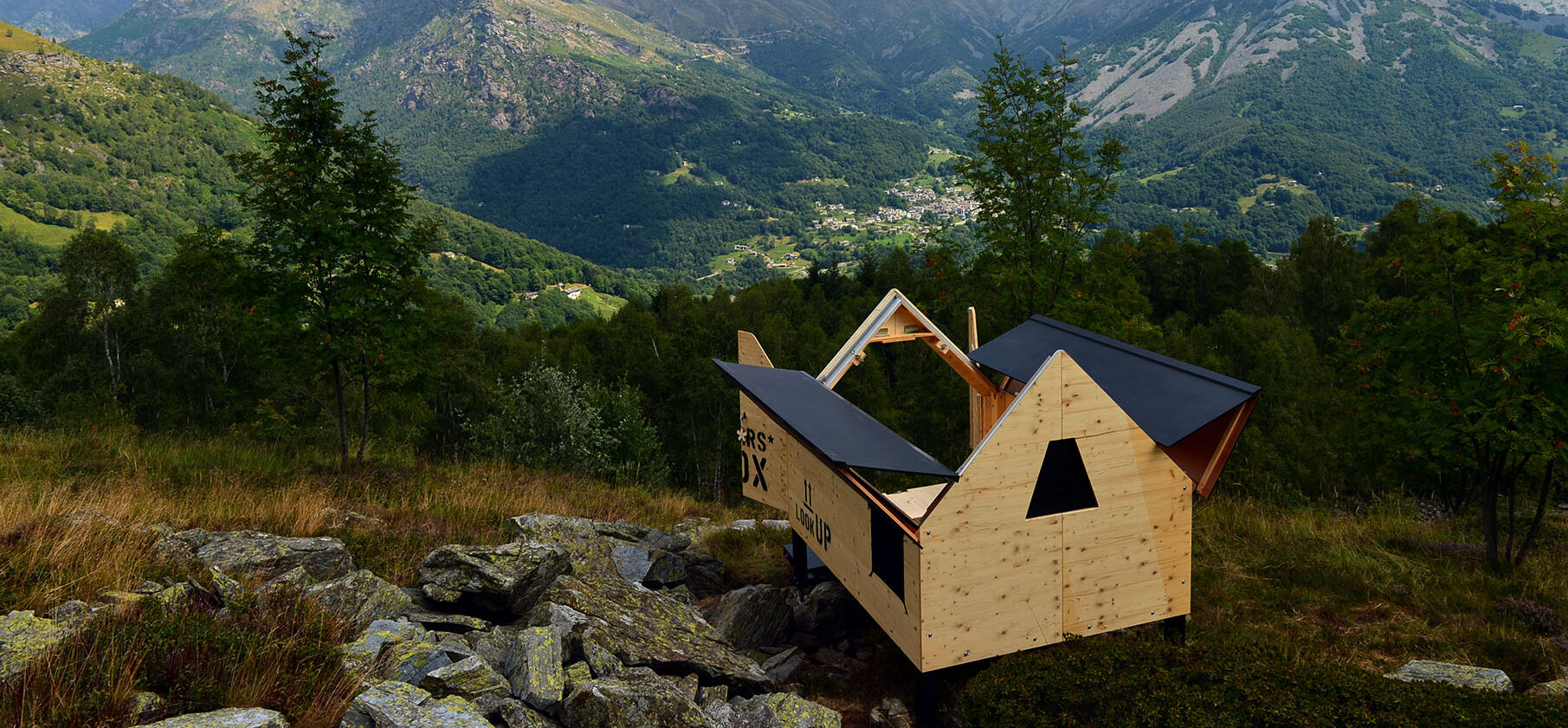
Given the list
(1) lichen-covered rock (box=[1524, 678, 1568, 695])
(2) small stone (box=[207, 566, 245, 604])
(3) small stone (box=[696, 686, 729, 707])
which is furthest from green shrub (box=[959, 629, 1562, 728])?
(2) small stone (box=[207, 566, 245, 604])

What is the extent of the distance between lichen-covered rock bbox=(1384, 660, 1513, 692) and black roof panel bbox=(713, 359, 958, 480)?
4204 mm

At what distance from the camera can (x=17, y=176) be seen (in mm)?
149250

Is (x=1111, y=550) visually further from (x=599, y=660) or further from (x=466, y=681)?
(x=466, y=681)

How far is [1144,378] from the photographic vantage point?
766 cm

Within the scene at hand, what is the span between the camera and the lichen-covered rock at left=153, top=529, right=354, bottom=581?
7.20m

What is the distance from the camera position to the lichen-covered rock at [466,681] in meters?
5.22

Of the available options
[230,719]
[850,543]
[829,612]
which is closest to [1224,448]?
[850,543]

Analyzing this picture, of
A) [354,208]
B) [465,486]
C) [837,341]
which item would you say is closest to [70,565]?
[465,486]

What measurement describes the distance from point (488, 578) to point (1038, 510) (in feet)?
16.3

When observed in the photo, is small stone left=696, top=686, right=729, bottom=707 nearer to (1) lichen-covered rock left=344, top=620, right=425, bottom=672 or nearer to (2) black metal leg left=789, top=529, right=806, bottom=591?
(1) lichen-covered rock left=344, top=620, right=425, bottom=672

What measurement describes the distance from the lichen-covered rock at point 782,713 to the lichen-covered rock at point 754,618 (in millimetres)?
1783

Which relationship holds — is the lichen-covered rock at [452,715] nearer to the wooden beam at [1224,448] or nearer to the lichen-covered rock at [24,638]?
the lichen-covered rock at [24,638]

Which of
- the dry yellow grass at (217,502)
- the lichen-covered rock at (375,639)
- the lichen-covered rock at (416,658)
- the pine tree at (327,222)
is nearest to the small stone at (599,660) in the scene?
the lichen-covered rock at (416,658)

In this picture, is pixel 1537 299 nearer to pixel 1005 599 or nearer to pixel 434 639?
pixel 1005 599
